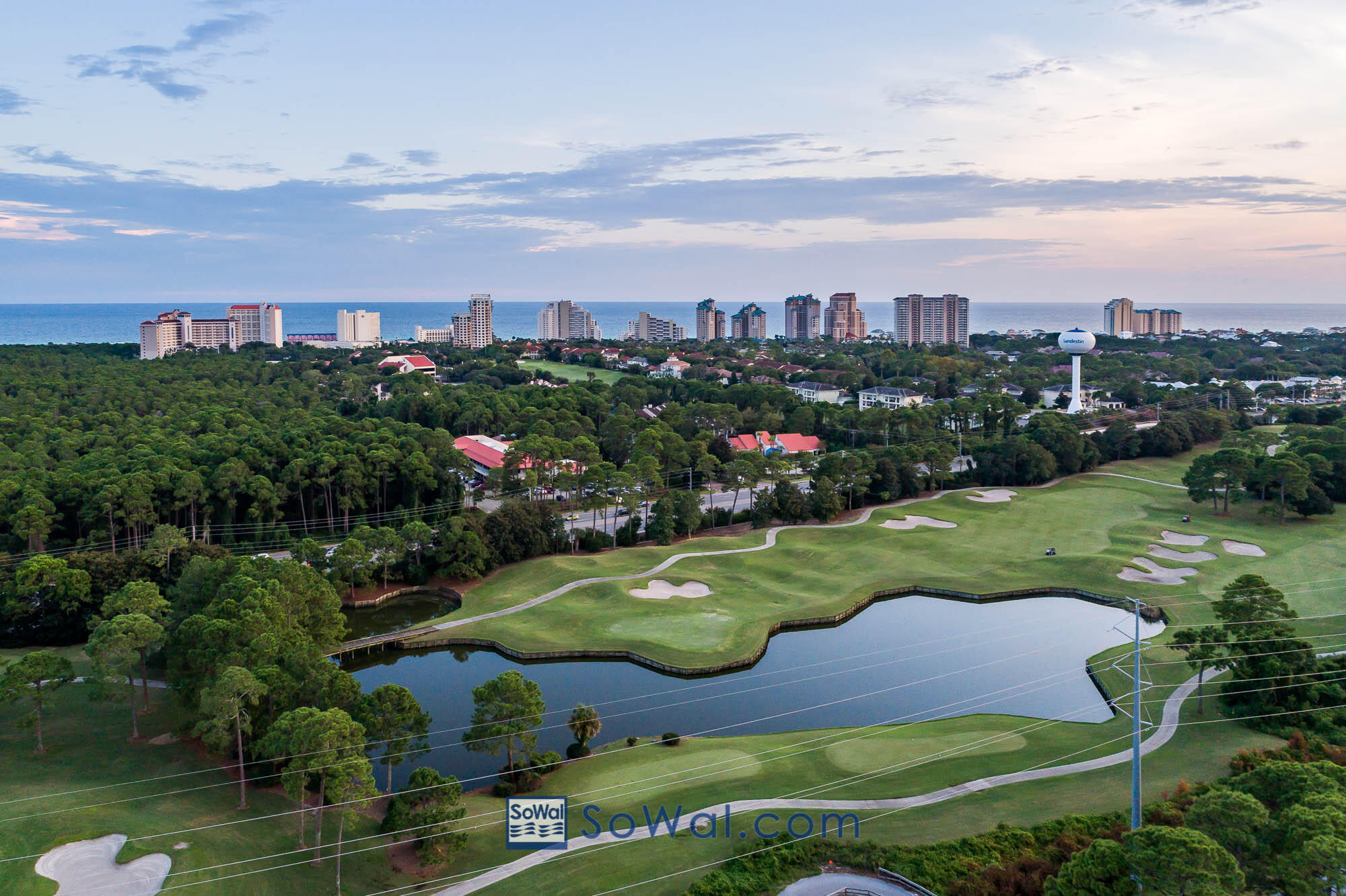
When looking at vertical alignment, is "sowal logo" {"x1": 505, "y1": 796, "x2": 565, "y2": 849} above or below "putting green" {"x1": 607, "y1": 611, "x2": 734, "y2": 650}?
below

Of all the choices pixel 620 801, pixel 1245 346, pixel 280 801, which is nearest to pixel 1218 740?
pixel 620 801

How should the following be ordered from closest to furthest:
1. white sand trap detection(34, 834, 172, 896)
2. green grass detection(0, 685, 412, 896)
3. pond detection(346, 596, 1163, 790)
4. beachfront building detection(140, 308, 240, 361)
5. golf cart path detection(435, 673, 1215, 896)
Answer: white sand trap detection(34, 834, 172, 896)
green grass detection(0, 685, 412, 896)
golf cart path detection(435, 673, 1215, 896)
pond detection(346, 596, 1163, 790)
beachfront building detection(140, 308, 240, 361)

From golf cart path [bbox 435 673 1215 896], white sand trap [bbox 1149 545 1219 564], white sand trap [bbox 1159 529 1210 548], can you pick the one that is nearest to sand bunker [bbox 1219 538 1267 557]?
white sand trap [bbox 1159 529 1210 548]

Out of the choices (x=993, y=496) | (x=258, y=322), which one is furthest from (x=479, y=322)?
(x=993, y=496)

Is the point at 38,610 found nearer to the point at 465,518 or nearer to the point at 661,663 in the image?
the point at 465,518

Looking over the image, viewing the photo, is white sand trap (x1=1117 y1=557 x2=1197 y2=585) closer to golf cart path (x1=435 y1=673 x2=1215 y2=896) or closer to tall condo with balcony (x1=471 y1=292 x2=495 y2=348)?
golf cart path (x1=435 y1=673 x2=1215 y2=896)
